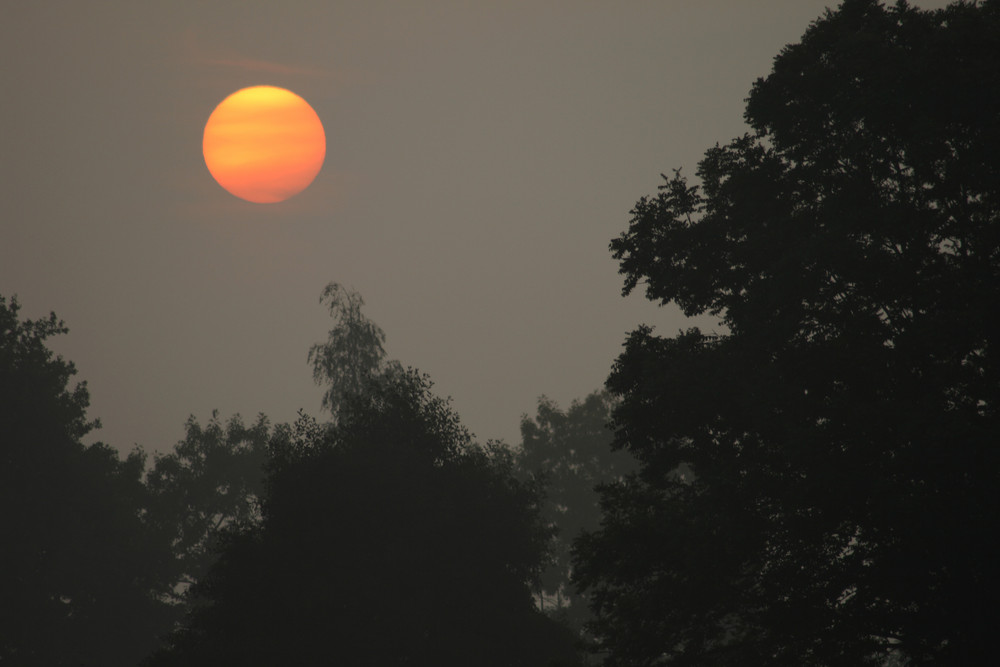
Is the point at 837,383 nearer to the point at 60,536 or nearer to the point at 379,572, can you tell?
the point at 379,572

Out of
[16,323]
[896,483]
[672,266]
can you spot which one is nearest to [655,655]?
[896,483]

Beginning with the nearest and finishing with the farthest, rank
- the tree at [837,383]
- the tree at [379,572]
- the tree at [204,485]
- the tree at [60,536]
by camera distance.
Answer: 1. the tree at [837,383]
2. the tree at [379,572]
3. the tree at [60,536]
4. the tree at [204,485]

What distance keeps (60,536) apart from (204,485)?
47.8ft

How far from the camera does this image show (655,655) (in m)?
18.7

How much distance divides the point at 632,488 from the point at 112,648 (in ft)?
158

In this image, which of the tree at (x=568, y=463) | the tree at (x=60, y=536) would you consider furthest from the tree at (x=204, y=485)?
the tree at (x=568, y=463)

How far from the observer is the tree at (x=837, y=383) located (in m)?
15.4

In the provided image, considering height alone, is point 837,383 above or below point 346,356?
below

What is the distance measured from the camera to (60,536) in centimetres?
5697

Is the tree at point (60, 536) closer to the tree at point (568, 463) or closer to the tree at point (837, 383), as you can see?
the tree at point (568, 463)

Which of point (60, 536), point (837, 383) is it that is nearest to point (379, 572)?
point (837, 383)

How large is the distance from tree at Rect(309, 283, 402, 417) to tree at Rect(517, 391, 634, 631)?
17.8 meters

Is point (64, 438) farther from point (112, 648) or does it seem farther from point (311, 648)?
point (311, 648)

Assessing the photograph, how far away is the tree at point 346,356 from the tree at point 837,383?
138 feet
